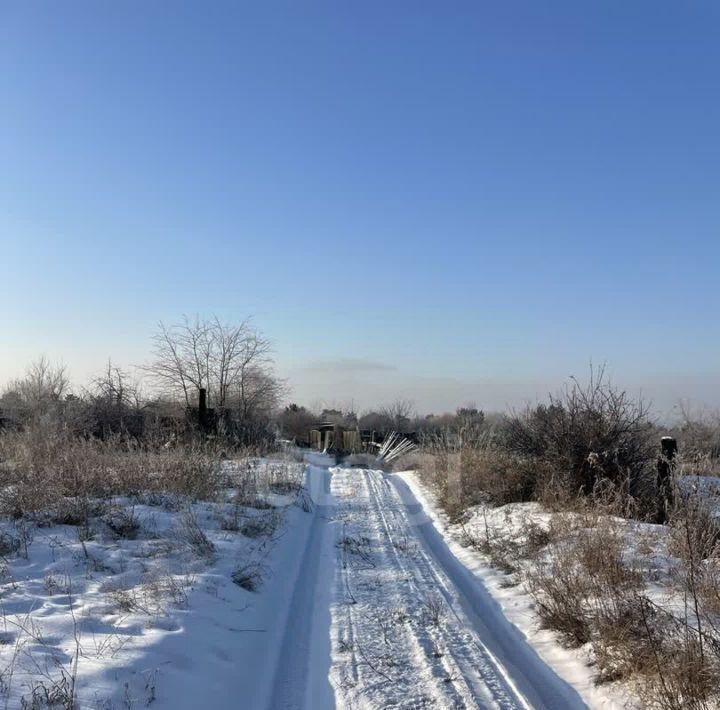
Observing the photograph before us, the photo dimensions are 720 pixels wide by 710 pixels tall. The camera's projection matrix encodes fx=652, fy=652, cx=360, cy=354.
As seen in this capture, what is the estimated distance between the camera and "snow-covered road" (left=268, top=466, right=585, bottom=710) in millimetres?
5230

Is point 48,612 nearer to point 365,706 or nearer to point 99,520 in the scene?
point 365,706

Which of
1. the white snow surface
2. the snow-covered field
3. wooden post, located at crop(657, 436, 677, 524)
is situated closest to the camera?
the snow-covered field

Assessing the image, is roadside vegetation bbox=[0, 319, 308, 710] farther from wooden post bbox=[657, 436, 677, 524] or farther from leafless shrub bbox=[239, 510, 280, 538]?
wooden post bbox=[657, 436, 677, 524]

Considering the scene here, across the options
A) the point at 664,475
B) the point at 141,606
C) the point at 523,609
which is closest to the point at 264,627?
the point at 141,606

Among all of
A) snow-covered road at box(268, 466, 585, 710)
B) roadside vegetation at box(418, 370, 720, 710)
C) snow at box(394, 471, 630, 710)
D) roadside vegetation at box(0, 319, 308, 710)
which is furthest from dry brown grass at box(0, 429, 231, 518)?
roadside vegetation at box(418, 370, 720, 710)

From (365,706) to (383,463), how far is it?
84.9ft

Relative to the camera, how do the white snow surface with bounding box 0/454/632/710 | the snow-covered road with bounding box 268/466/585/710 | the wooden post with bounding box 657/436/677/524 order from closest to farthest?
the white snow surface with bounding box 0/454/632/710 < the snow-covered road with bounding box 268/466/585/710 < the wooden post with bounding box 657/436/677/524

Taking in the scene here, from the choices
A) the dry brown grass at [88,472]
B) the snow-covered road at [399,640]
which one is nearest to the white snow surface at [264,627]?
the snow-covered road at [399,640]

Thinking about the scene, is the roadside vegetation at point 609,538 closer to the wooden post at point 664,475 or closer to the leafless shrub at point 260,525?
the wooden post at point 664,475

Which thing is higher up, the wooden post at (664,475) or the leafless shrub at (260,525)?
the wooden post at (664,475)

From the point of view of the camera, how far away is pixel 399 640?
6.42 meters

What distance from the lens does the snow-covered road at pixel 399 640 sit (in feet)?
17.2

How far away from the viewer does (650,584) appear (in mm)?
6875

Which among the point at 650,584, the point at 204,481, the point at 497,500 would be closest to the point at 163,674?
the point at 650,584
